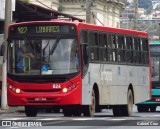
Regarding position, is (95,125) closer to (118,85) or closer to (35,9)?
(118,85)

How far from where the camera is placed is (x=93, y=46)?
29984 millimetres

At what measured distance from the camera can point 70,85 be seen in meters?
28.7

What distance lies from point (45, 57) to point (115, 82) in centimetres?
442

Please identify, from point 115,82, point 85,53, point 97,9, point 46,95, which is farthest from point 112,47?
point 97,9

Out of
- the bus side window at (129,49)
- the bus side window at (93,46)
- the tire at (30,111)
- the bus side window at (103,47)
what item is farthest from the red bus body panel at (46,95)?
the bus side window at (129,49)

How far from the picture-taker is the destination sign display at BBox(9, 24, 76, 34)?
95.2 ft

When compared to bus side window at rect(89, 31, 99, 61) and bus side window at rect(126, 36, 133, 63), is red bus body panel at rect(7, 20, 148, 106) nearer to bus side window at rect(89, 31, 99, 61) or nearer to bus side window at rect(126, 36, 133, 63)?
bus side window at rect(89, 31, 99, 61)

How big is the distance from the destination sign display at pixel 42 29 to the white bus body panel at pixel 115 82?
4.88ft

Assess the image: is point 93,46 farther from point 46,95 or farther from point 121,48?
point 121,48

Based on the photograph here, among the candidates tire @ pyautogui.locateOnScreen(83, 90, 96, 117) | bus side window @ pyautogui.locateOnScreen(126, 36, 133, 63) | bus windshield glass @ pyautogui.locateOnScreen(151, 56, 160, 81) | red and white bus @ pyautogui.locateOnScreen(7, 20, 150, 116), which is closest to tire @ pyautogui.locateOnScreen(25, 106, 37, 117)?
red and white bus @ pyautogui.locateOnScreen(7, 20, 150, 116)

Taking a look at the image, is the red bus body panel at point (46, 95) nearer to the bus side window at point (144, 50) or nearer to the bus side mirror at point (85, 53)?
the bus side mirror at point (85, 53)

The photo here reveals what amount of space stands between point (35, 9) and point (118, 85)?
16112mm

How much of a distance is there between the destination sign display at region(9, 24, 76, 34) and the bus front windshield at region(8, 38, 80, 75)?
1.06 ft

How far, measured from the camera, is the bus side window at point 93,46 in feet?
97.9
